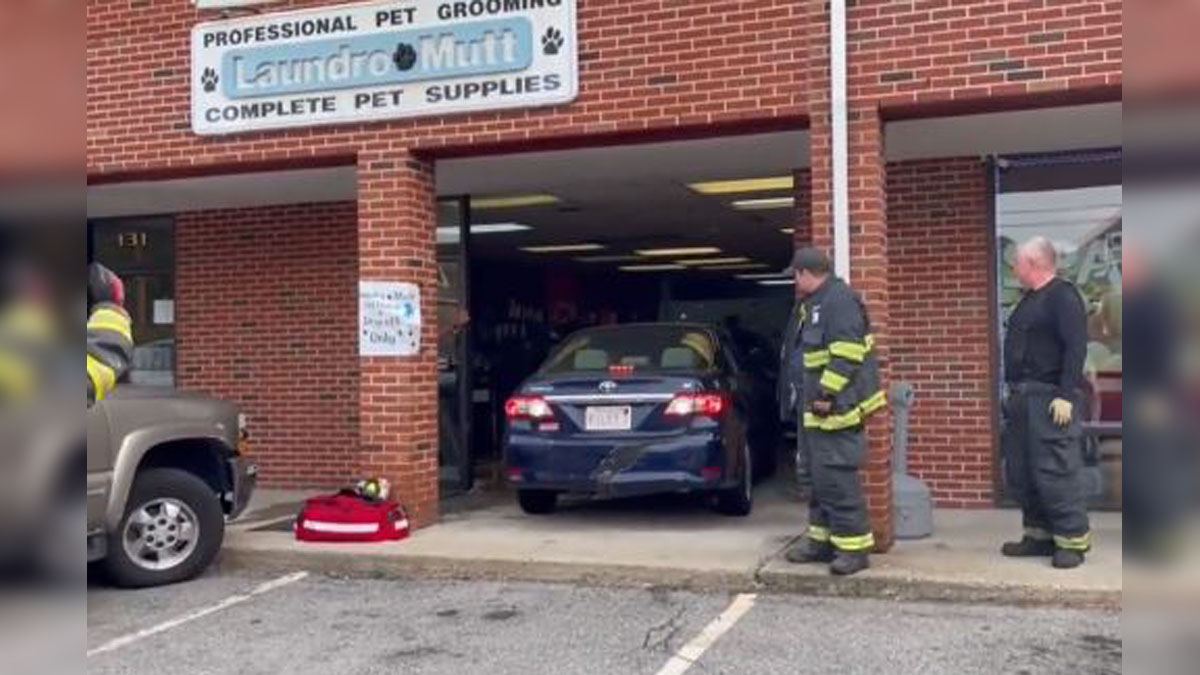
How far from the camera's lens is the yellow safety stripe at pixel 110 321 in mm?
3068

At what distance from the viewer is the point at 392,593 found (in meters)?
7.18

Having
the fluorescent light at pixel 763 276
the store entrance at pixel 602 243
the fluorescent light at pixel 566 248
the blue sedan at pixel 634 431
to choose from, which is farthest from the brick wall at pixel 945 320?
the fluorescent light at pixel 763 276

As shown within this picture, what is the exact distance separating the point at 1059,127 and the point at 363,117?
4.96m

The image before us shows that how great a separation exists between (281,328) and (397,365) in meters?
3.24

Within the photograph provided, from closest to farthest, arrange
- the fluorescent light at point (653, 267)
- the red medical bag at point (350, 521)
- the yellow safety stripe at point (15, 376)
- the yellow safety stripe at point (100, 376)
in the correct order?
the yellow safety stripe at point (15, 376) → the yellow safety stripe at point (100, 376) → the red medical bag at point (350, 521) → the fluorescent light at point (653, 267)

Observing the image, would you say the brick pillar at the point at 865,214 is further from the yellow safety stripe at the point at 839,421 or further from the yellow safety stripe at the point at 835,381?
the yellow safety stripe at the point at 835,381

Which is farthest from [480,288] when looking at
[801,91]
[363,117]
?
[801,91]

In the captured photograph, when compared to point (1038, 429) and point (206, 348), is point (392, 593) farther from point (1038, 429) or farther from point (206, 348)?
point (206, 348)

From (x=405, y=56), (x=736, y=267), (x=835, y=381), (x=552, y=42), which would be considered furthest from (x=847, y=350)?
(x=736, y=267)

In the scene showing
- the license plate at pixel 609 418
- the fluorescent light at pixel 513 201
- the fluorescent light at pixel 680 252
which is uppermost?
the fluorescent light at pixel 513 201

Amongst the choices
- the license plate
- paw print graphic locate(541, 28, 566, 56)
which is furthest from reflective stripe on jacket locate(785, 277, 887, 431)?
paw print graphic locate(541, 28, 566, 56)

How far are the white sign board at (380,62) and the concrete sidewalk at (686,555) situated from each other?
9.98ft

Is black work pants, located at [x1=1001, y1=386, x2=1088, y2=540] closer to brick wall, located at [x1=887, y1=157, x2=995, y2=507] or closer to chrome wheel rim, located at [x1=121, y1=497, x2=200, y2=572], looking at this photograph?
brick wall, located at [x1=887, y1=157, x2=995, y2=507]

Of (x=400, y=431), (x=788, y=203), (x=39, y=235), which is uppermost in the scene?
(x=788, y=203)
